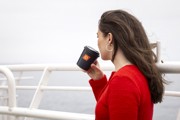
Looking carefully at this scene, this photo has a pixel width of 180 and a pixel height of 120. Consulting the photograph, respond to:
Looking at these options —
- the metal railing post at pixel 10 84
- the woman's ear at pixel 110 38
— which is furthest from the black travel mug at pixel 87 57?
the metal railing post at pixel 10 84

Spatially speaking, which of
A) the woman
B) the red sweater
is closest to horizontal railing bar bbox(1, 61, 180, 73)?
the woman

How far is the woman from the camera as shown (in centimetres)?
108

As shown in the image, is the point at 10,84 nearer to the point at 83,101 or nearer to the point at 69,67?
the point at 69,67

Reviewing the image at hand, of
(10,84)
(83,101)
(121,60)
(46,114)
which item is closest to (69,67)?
(46,114)

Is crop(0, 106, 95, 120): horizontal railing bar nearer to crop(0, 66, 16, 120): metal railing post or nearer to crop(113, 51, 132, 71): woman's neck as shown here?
crop(0, 66, 16, 120): metal railing post

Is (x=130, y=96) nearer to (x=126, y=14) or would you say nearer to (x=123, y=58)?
(x=123, y=58)

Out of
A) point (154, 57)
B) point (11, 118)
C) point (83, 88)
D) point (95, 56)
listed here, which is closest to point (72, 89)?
point (83, 88)

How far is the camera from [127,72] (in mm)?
1125

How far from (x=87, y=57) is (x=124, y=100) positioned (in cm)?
41

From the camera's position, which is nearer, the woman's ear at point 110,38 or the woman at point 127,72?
the woman at point 127,72

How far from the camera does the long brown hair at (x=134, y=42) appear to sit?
1.18 metres

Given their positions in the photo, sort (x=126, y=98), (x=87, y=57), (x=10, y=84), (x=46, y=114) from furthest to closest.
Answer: (x=10, y=84), (x=46, y=114), (x=87, y=57), (x=126, y=98)

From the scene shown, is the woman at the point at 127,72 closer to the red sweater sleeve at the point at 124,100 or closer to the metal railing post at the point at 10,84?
the red sweater sleeve at the point at 124,100

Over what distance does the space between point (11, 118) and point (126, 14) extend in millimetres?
1304
